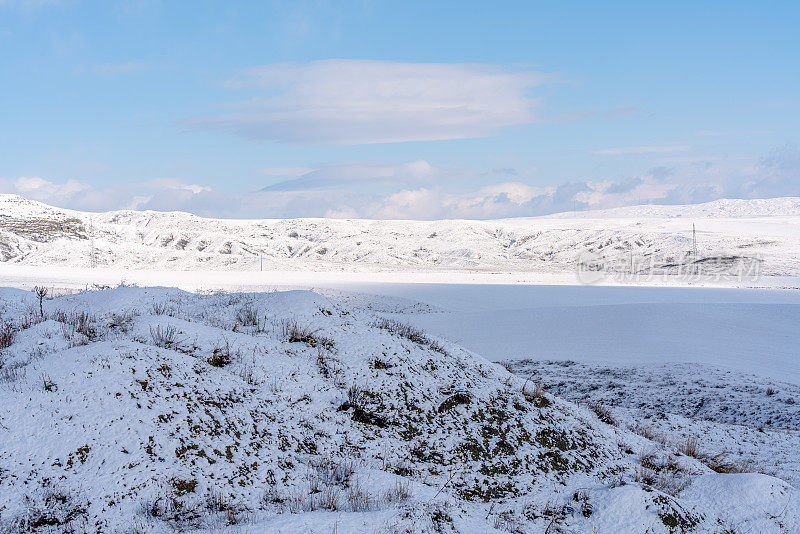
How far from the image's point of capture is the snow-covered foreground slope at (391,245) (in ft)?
198

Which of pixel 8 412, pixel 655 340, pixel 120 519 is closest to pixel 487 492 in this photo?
pixel 120 519

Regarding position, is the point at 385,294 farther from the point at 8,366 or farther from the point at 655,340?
the point at 8,366

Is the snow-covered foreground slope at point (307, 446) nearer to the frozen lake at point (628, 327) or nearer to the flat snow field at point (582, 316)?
the flat snow field at point (582, 316)

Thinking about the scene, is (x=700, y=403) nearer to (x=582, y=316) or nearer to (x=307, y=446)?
(x=307, y=446)

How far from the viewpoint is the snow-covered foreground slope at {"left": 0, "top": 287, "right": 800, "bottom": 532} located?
12.9 ft

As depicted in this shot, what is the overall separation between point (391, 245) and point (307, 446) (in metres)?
89.8

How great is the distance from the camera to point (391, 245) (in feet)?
311

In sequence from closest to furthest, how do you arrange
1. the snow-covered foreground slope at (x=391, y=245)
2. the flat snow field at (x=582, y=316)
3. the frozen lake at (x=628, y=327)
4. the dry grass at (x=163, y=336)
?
the dry grass at (x=163, y=336) → the frozen lake at (x=628, y=327) → the flat snow field at (x=582, y=316) → the snow-covered foreground slope at (x=391, y=245)

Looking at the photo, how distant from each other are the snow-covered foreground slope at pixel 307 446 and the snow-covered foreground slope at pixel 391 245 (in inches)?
1906

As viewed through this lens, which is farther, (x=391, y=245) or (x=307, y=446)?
(x=391, y=245)

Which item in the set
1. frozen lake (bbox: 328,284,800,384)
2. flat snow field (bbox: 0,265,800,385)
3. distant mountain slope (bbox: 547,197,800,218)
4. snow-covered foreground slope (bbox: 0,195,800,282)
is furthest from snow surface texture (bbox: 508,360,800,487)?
distant mountain slope (bbox: 547,197,800,218)

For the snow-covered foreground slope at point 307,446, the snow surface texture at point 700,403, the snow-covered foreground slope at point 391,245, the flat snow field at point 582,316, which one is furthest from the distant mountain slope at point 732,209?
the snow-covered foreground slope at point 307,446

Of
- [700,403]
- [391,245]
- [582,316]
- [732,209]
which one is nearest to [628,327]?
[582,316]

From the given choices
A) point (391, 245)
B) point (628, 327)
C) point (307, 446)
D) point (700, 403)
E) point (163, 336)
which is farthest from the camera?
point (391, 245)
